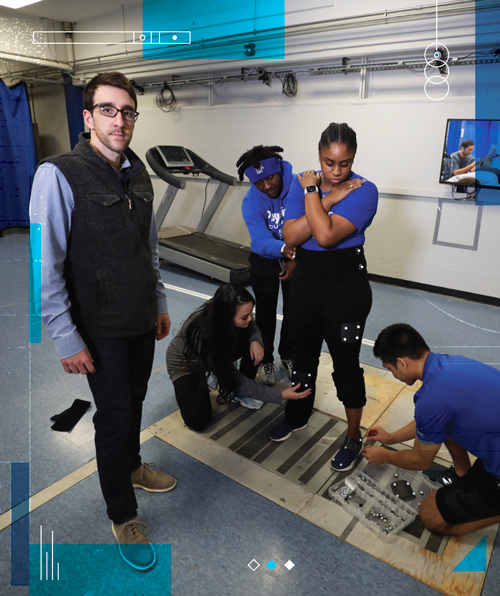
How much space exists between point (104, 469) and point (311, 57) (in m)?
4.59

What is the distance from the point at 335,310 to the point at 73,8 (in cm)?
695

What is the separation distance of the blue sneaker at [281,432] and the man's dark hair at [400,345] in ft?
2.86

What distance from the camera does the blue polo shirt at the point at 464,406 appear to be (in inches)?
57.9

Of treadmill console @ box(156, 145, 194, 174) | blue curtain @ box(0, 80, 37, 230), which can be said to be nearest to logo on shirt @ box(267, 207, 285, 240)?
treadmill console @ box(156, 145, 194, 174)

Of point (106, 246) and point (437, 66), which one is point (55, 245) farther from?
point (437, 66)

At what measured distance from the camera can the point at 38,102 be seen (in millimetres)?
8273

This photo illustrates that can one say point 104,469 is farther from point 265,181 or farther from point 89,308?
point 265,181

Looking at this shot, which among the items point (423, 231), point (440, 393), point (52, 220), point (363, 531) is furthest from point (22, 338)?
point (423, 231)

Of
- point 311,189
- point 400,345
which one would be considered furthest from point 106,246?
point 400,345

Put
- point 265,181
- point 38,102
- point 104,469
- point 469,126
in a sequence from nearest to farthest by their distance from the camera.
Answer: point 104,469
point 265,181
point 469,126
point 38,102

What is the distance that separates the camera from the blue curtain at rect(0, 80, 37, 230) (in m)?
6.46
